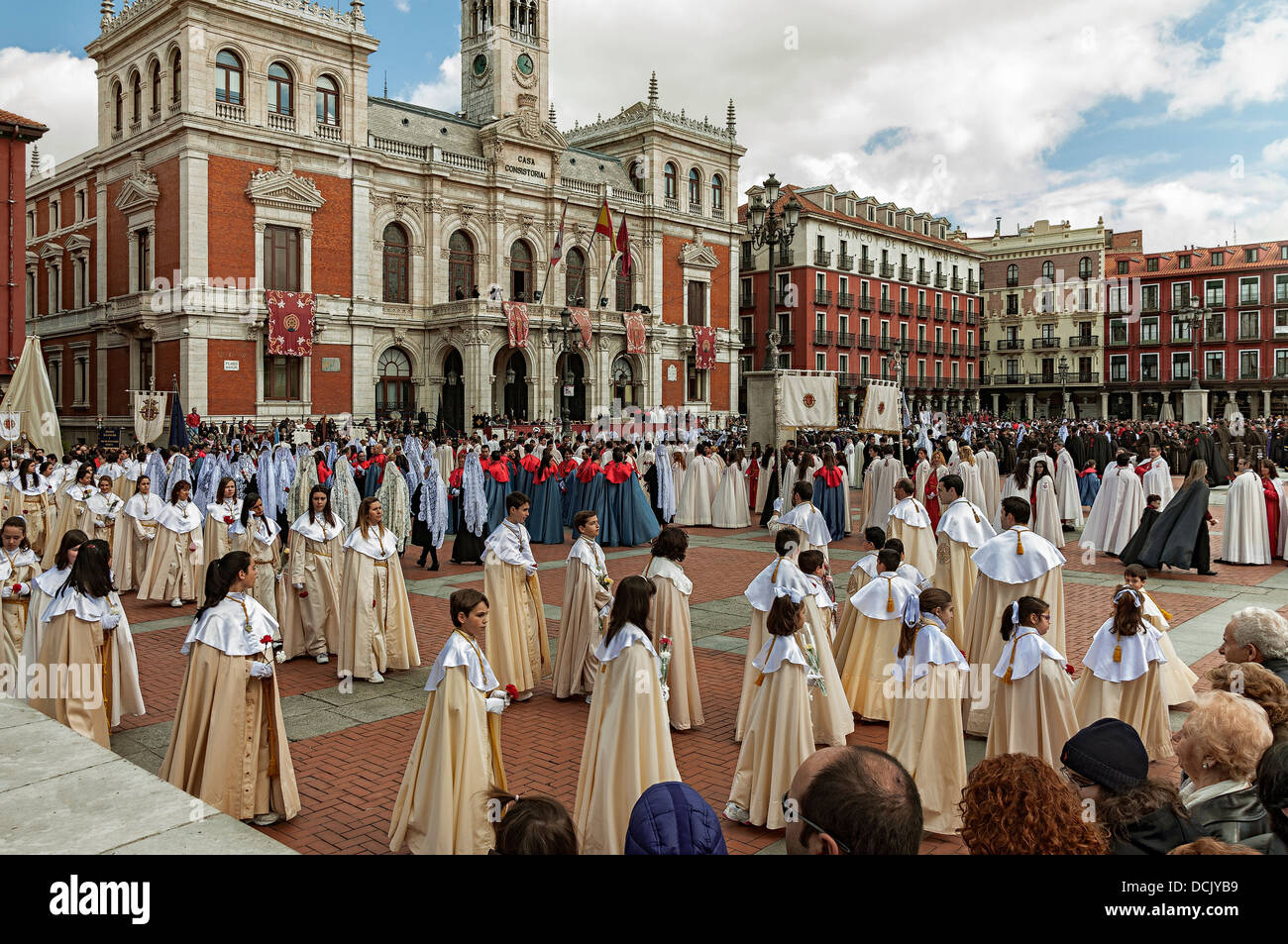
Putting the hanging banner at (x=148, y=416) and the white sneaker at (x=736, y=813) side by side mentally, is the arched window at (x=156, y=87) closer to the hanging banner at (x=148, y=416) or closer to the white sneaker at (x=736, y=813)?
the hanging banner at (x=148, y=416)

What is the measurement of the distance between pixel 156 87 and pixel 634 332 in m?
21.5

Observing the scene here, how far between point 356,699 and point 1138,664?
589cm

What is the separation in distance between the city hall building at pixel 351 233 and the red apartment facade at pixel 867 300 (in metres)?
6.65

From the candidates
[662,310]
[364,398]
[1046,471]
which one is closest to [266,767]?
[1046,471]

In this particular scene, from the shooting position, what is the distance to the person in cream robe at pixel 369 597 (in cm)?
801

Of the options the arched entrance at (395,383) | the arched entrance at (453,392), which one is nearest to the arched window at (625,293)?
the arched entrance at (453,392)

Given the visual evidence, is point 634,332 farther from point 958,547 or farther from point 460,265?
point 958,547

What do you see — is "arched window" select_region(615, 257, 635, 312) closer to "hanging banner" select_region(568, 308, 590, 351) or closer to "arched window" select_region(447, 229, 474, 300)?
"hanging banner" select_region(568, 308, 590, 351)

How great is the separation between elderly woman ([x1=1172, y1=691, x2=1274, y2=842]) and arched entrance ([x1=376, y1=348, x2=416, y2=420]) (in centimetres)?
3613

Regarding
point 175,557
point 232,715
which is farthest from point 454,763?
point 175,557

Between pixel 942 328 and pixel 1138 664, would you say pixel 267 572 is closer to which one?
pixel 1138 664

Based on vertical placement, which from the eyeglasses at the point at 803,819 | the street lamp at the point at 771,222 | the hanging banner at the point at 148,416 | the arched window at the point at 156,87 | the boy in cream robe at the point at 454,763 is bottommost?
the boy in cream robe at the point at 454,763

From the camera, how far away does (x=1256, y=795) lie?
131 inches

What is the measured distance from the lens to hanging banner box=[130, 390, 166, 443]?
76.1 ft
